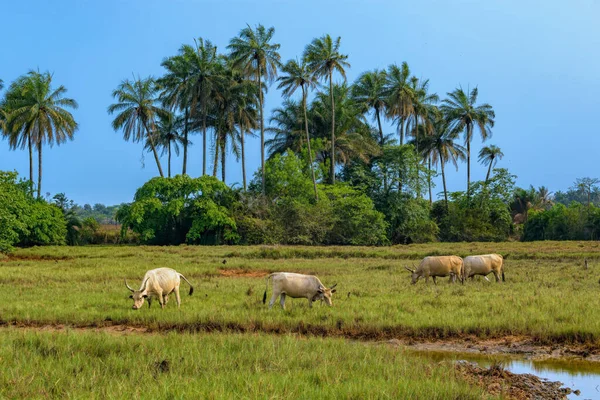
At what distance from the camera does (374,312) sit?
12.7m

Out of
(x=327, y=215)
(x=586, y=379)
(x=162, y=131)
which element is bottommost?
(x=586, y=379)

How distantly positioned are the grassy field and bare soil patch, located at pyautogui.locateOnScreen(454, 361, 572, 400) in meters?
0.47

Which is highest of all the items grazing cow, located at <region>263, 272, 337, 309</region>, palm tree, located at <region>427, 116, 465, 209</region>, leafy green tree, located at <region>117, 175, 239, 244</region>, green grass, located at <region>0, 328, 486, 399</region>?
palm tree, located at <region>427, 116, 465, 209</region>

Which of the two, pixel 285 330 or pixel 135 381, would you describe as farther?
pixel 285 330

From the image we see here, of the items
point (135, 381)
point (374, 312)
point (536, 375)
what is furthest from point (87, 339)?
point (536, 375)

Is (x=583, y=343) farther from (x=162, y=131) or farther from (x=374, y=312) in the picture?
(x=162, y=131)

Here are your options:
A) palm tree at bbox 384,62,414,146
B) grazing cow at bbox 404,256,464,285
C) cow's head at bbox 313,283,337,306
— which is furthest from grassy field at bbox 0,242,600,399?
palm tree at bbox 384,62,414,146

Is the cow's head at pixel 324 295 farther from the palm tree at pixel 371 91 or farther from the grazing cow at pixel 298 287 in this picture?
the palm tree at pixel 371 91

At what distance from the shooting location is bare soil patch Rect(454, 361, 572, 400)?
785 centimetres

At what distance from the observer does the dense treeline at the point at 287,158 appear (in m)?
45.9

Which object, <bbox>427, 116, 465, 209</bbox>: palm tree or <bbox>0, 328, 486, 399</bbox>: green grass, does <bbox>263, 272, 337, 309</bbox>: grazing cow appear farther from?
<bbox>427, 116, 465, 209</bbox>: palm tree

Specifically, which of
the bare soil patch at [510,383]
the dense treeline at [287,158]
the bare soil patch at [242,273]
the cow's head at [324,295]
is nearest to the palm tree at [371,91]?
the dense treeline at [287,158]

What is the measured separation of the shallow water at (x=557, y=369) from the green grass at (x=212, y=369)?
1.30 metres

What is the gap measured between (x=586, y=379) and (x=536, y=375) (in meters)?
0.71
